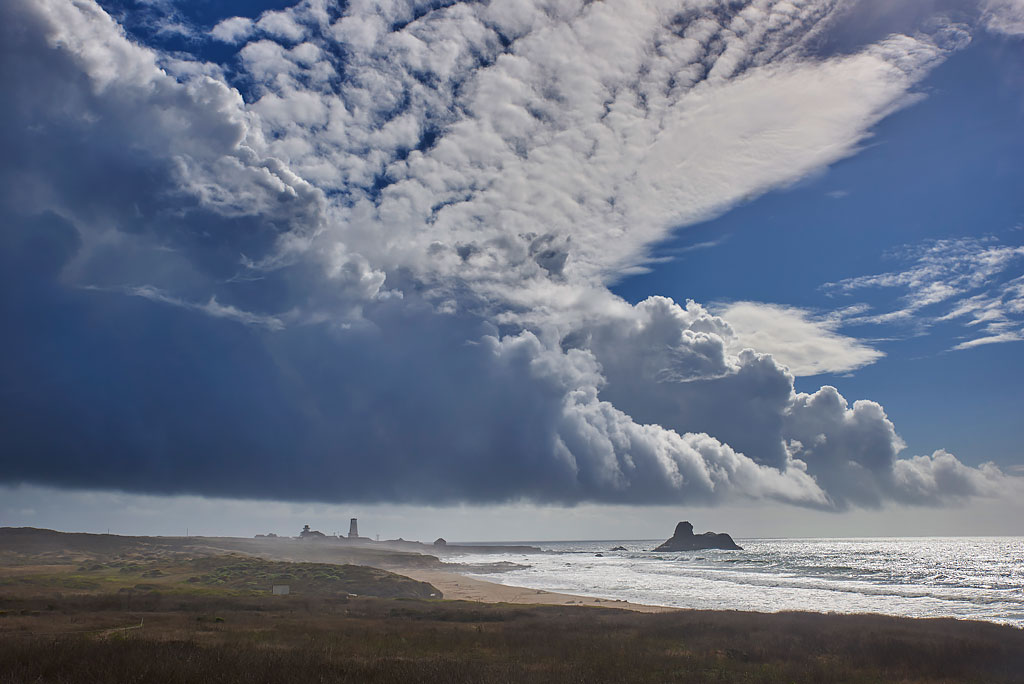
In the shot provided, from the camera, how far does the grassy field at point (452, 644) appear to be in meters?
17.0

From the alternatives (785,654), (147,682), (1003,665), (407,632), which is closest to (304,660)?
(147,682)

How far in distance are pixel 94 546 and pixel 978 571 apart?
534ft

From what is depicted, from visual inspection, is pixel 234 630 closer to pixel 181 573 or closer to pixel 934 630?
pixel 934 630

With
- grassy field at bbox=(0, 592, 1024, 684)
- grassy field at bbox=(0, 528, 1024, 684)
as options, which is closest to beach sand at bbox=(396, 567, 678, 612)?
grassy field at bbox=(0, 528, 1024, 684)

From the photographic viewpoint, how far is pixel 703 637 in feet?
96.6

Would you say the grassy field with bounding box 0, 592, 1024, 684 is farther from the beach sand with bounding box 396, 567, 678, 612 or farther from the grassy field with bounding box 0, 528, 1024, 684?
the beach sand with bounding box 396, 567, 678, 612

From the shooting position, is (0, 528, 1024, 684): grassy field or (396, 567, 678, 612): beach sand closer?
(0, 528, 1024, 684): grassy field

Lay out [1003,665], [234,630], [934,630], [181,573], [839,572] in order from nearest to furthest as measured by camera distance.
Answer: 1. [1003,665]
2. [234,630]
3. [934,630]
4. [181,573]
5. [839,572]

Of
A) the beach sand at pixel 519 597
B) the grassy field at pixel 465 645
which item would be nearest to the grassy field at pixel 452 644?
the grassy field at pixel 465 645

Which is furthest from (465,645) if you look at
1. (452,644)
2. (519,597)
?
(519,597)

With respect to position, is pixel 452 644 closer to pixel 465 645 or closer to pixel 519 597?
pixel 465 645

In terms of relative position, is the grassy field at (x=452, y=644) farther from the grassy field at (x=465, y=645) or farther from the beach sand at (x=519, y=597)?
the beach sand at (x=519, y=597)

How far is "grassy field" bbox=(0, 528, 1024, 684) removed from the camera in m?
17.0

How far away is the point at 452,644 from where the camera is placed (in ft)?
83.1
